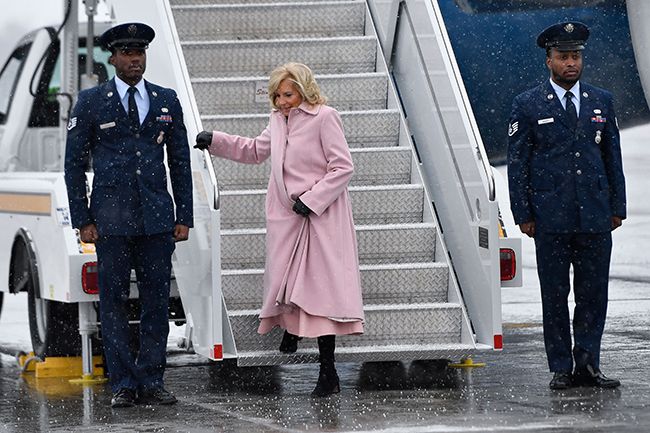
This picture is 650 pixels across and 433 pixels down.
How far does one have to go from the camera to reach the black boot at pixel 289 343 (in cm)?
866

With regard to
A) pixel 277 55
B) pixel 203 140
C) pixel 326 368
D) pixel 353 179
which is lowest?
pixel 326 368

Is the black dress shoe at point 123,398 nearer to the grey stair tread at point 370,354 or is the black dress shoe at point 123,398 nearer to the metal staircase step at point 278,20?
the grey stair tread at point 370,354

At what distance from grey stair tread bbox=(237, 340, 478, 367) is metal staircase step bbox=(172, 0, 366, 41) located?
2.66m

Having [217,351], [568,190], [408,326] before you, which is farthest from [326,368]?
[568,190]

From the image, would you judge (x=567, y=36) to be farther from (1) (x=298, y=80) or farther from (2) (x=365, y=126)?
(2) (x=365, y=126)

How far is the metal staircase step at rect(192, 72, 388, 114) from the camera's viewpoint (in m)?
10.0

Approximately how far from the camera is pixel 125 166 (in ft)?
27.8

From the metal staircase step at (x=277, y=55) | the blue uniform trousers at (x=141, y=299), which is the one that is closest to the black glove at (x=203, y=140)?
the blue uniform trousers at (x=141, y=299)

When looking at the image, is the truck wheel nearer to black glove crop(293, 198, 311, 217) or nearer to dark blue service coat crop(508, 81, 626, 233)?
black glove crop(293, 198, 311, 217)

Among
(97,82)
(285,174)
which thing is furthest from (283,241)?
(97,82)

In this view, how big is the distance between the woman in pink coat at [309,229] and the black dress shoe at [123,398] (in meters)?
0.75

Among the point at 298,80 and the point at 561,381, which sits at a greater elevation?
the point at 298,80

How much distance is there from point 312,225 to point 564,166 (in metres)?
1.32

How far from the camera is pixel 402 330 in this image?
8.98 metres
